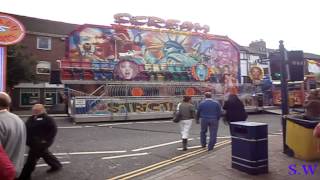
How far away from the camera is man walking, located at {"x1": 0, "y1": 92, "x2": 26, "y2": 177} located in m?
4.19

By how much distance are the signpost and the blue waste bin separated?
20.2ft

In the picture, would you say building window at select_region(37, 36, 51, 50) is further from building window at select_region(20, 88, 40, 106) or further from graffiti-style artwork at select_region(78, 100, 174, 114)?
graffiti-style artwork at select_region(78, 100, 174, 114)

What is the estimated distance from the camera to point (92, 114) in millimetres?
20609

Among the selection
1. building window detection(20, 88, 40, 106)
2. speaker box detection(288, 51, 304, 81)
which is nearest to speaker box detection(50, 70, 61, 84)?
building window detection(20, 88, 40, 106)

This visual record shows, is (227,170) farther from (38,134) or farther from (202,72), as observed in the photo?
(202,72)

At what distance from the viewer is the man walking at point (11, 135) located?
13.7 ft

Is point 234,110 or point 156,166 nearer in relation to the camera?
point 156,166

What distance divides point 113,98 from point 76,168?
12675mm

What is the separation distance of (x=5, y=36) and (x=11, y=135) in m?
6.98

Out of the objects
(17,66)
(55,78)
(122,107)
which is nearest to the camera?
(122,107)

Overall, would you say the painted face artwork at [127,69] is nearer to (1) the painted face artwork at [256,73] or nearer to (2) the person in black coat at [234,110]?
(1) the painted face artwork at [256,73]

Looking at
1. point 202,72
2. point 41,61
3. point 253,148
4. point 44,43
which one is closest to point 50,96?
point 41,61

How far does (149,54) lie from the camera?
1187 inches

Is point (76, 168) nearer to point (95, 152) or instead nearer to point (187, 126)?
point (95, 152)
